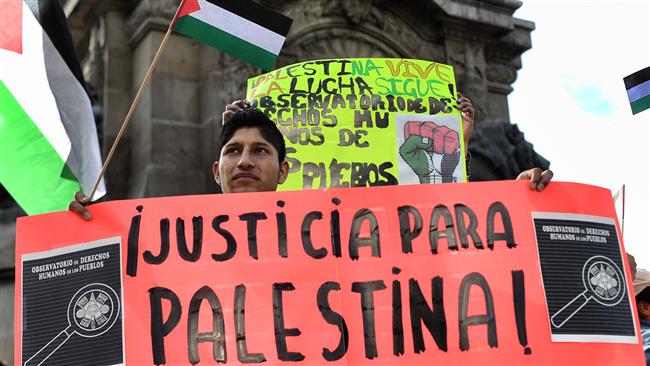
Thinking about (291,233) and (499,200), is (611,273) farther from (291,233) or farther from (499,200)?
(291,233)

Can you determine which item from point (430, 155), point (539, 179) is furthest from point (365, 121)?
point (539, 179)

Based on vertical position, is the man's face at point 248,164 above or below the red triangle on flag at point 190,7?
below

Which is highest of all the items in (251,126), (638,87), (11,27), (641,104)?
(11,27)

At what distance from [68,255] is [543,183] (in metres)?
1.62

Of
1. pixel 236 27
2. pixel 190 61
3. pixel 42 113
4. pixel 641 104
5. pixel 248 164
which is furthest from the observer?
pixel 190 61

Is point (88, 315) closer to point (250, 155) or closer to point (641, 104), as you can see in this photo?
point (250, 155)

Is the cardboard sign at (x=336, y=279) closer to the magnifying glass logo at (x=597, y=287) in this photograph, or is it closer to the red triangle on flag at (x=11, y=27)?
the magnifying glass logo at (x=597, y=287)

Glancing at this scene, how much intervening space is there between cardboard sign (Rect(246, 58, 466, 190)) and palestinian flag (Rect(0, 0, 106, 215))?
5.91 ft

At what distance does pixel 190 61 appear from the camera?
9.67m

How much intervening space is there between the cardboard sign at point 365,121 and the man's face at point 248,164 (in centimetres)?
95

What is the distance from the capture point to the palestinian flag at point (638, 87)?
220 inches

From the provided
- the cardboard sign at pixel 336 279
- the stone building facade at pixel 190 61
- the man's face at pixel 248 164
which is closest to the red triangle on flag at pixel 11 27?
the stone building facade at pixel 190 61

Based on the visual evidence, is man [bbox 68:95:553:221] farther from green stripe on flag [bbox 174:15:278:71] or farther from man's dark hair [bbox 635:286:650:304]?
man's dark hair [bbox 635:286:650:304]

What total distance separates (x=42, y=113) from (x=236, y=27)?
231 centimetres
